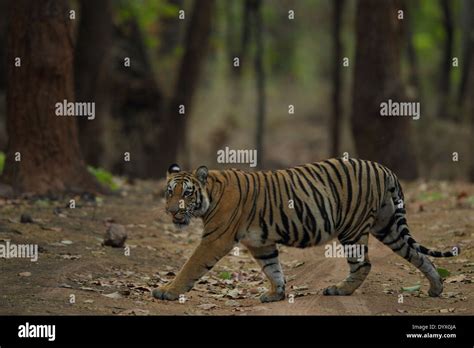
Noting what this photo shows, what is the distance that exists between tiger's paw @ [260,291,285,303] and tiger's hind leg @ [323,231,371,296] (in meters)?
0.47

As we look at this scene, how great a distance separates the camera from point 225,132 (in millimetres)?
32312

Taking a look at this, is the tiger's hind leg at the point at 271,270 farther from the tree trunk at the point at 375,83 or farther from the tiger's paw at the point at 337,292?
the tree trunk at the point at 375,83

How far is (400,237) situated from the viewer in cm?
1016

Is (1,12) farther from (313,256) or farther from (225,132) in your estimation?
(313,256)

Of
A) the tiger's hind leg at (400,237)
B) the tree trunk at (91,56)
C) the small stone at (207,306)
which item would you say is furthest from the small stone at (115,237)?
the tree trunk at (91,56)

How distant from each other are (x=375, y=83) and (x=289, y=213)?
9.54 meters

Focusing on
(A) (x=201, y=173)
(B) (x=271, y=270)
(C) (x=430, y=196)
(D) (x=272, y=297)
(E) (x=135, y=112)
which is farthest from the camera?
(E) (x=135, y=112)

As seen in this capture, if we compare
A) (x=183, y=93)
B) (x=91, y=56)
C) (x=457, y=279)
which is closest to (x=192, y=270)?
(x=457, y=279)

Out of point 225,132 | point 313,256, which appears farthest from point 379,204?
point 225,132

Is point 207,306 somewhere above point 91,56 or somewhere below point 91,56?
below

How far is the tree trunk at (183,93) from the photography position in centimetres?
2406

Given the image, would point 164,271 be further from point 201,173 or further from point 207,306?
point 201,173

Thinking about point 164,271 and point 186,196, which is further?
point 164,271

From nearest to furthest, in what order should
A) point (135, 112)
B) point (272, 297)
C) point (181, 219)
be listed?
point (181, 219), point (272, 297), point (135, 112)
